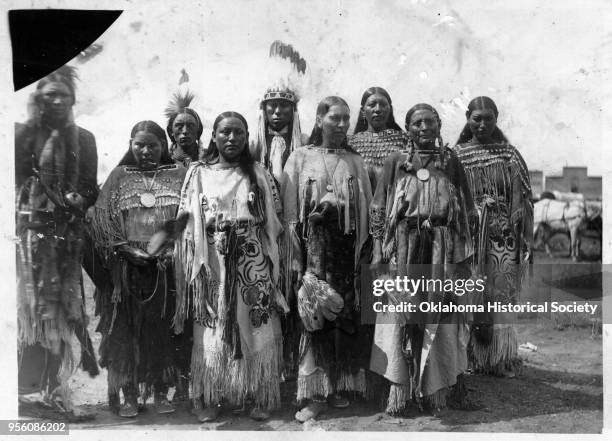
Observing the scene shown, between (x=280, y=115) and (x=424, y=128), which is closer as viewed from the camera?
(x=424, y=128)

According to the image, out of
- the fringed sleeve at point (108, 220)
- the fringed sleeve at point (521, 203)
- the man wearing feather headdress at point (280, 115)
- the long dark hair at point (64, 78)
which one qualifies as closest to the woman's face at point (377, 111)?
the man wearing feather headdress at point (280, 115)

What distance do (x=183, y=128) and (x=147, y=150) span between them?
11.7 inches

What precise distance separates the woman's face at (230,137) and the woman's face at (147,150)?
43cm

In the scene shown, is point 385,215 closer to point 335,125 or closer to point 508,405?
point 335,125

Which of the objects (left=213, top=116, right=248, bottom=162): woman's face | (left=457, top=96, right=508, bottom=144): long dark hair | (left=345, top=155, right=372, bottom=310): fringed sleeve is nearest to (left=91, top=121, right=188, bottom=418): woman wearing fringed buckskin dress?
(left=213, top=116, right=248, bottom=162): woman's face

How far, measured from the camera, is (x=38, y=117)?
5.50 m

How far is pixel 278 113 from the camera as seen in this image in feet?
17.9

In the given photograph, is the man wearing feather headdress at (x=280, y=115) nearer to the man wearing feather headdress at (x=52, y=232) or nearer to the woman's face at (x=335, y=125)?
the woman's face at (x=335, y=125)

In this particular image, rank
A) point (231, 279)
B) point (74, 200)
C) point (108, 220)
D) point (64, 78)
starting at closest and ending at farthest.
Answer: point (231, 279)
point (108, 220)
point (74, 200)
point (64, 78)

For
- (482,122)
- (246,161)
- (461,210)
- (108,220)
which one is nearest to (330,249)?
(246,161)

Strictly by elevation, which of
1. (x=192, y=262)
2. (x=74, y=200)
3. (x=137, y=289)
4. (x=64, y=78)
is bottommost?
(x=137, y=289)

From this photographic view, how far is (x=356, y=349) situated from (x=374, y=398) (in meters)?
0.36

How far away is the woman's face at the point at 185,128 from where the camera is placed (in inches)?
214

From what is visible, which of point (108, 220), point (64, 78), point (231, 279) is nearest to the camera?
point (231, 279)
